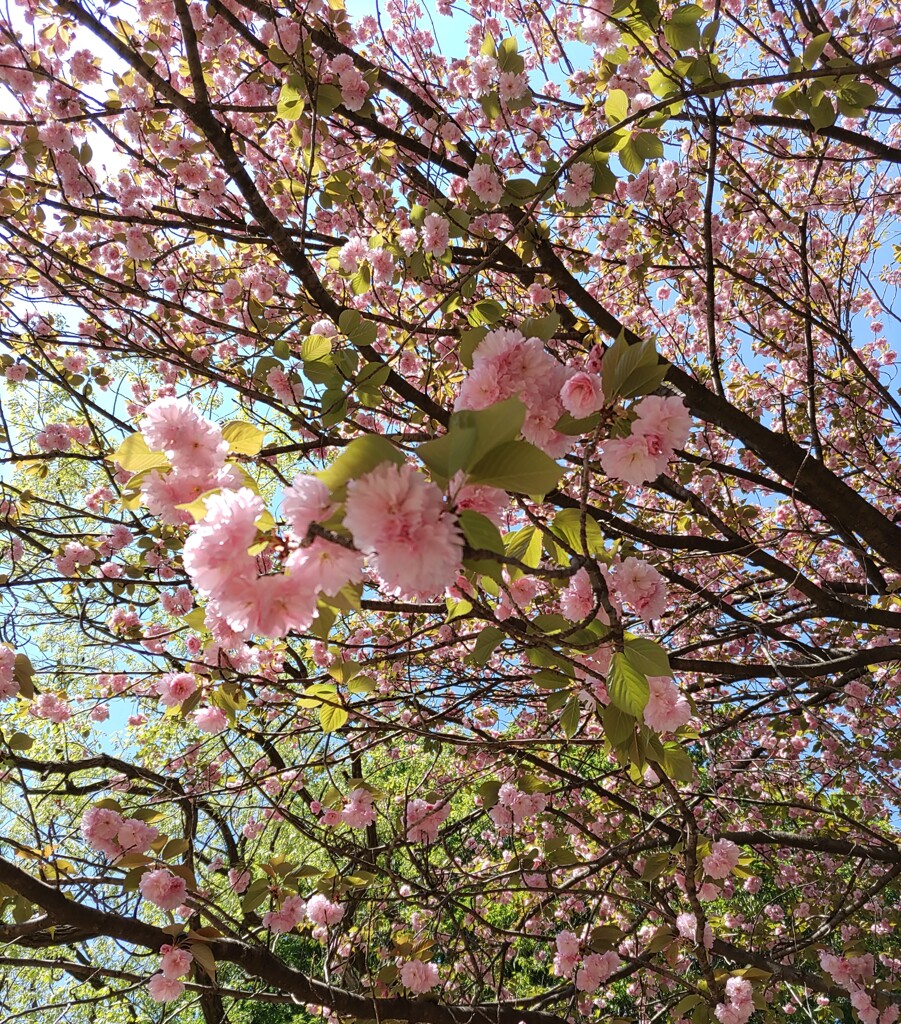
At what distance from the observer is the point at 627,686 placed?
115 cm

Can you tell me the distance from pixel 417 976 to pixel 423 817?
0.62 meters

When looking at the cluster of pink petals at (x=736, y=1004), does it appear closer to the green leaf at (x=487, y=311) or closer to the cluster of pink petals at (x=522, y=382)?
the cluster of pink petals at (x=522, y=382)

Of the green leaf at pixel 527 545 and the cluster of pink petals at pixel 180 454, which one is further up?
the cluster of pink petals at pixel 180 454

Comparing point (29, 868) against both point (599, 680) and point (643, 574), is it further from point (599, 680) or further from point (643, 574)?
point (643, 574)

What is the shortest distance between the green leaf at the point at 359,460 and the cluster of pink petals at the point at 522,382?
1.11 ft

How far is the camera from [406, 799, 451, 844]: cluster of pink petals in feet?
10.2

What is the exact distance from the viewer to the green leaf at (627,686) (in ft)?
3.76

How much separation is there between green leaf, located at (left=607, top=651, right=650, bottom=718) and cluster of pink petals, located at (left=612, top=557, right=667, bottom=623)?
226 mm

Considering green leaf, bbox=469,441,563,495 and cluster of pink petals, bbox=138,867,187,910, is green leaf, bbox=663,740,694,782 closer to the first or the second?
green leaf, bbox=469,441,563,495

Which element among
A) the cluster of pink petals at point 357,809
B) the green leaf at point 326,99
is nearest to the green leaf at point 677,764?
the cluster of pink petals at point 357,809

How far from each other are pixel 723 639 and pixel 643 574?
1.98 m

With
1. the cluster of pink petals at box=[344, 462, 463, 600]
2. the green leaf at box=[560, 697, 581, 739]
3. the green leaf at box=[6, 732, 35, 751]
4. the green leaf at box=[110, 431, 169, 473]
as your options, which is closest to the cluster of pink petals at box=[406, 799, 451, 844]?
the green leaf at box=[6, 732, 35, 751]

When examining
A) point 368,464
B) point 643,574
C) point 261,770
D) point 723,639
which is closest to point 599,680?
point 643,574

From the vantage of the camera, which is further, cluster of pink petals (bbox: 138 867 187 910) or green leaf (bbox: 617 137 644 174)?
cluster of pink petals (bbox: 138 867 187 910)
